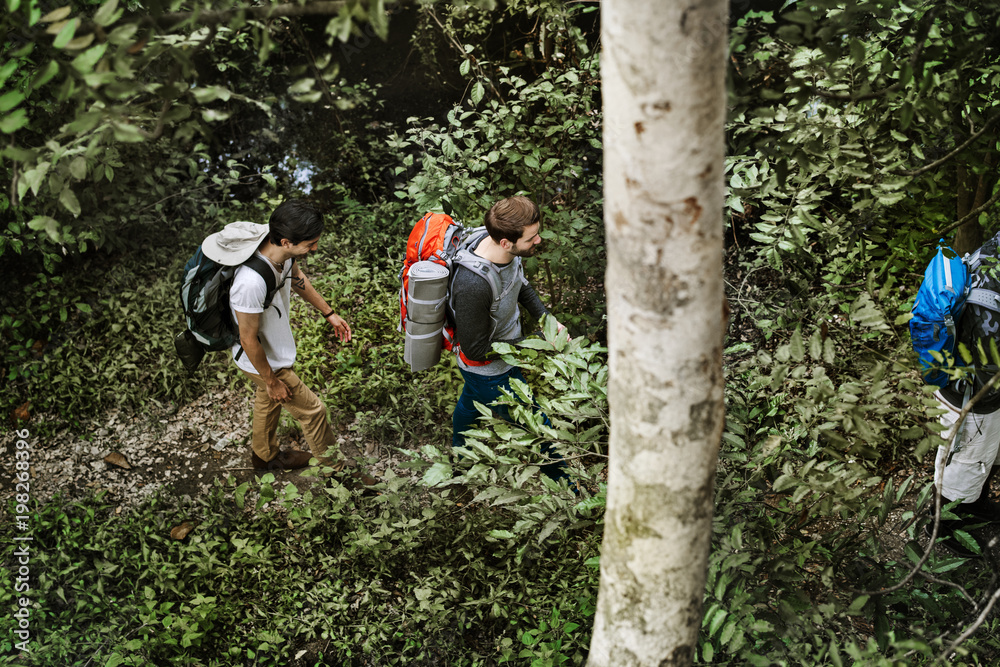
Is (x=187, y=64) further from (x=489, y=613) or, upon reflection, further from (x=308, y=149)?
(x=308, y=149)

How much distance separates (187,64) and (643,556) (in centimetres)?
160

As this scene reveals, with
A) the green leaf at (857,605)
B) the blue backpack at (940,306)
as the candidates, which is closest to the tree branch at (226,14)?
the green leaf at (857,605)

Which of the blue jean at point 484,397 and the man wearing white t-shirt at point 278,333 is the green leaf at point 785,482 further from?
the man wearing white t-shirt at point 278,333

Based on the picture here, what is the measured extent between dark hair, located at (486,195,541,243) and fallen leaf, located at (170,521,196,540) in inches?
104

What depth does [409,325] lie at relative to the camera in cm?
327

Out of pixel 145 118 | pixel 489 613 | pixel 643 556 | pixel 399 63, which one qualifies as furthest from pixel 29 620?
pixel 399 63

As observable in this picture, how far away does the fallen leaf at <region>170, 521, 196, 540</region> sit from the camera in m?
3.82

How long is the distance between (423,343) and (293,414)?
1113mm

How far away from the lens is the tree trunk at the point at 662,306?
116cm

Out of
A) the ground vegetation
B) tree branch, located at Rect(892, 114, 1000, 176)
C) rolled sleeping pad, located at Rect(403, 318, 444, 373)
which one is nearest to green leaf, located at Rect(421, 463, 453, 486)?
the ground vegetation

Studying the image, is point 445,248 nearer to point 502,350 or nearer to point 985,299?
point 502,350

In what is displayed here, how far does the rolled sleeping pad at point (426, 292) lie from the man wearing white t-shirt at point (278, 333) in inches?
21.9

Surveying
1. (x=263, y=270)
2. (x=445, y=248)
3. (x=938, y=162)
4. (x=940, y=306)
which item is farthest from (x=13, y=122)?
(x=940, y=306)

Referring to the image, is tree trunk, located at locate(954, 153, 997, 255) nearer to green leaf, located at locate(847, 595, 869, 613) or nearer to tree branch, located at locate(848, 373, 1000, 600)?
tree branch, located at locate(848, 373, 1000, 600)
